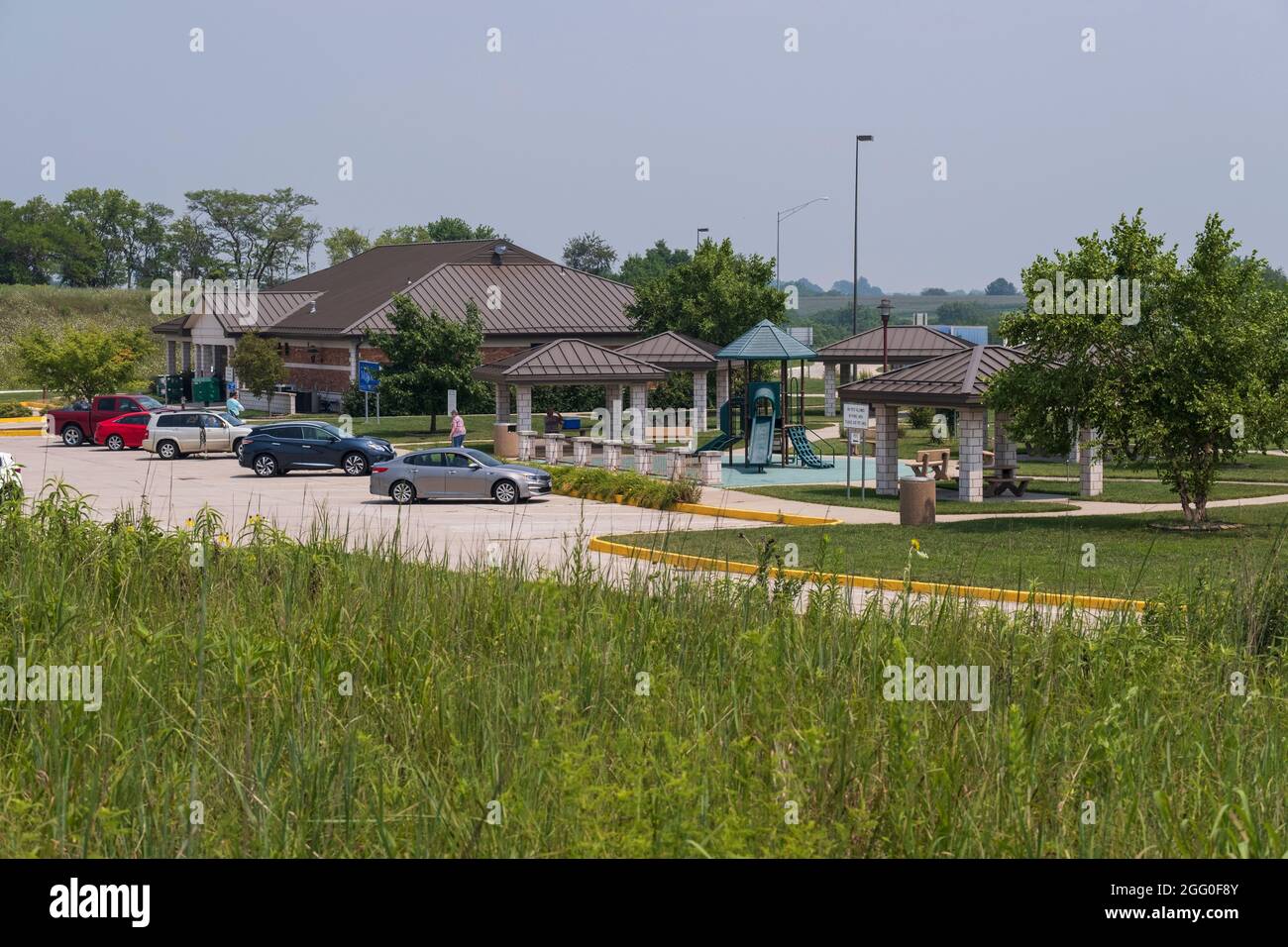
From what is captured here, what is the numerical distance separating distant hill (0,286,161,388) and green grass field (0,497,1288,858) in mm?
82105

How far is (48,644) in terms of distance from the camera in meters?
8.80

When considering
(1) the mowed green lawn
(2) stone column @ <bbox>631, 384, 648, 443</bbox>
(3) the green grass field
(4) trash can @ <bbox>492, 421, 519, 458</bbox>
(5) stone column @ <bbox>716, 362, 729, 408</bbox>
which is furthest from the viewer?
(5) stone column @ <bbox>716, 362, 729, 408</bbox>

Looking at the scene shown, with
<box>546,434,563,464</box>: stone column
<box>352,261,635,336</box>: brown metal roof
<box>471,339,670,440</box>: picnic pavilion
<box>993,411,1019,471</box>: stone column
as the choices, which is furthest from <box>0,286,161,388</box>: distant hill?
<box>993,411,1019,471</box>: stone column

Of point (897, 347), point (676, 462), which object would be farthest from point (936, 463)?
point (897, 347)

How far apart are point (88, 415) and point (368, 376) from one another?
12291mm

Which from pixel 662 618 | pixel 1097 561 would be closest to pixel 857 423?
pixel 1097 561

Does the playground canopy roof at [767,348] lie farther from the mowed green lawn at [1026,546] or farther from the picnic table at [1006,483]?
the mowed green lawn at [1026,546]

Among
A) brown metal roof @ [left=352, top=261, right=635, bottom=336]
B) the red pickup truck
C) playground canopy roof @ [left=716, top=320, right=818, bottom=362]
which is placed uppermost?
brown metal roof @ [left=352, top=261, right=635, bottom=336]

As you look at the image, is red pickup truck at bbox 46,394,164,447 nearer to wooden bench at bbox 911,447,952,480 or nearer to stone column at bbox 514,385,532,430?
stone column at bbox 514,385,532,430

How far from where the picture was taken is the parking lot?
24.0 metres

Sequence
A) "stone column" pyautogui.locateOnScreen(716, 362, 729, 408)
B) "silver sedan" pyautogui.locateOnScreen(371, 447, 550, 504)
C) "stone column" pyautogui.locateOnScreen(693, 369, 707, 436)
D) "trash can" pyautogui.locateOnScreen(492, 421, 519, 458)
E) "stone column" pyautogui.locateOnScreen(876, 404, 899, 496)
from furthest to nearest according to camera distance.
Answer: "stone column" pyautogui.locateOnScreen(716, 362, 729, 408)
"stone column" pyautogui.locateOnScreen(693, 369, 707, 436)
"trash can" pyautogui.locateOnScreen(492, 421, 519, 458)
"stone column" pyautogui.locateOnScreen(876, 404, 899, 496)
"silver sedan" pyautogui.locateOnScreen(371, 447, 550, 504)

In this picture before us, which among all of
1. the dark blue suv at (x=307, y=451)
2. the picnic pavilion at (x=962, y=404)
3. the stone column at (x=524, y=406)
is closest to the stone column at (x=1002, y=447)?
the picnic pavilion at (x=962, y=404)

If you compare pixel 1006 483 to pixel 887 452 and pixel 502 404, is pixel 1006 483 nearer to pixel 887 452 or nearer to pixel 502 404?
pixel 887 452

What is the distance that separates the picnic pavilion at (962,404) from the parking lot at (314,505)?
573 centimetres
